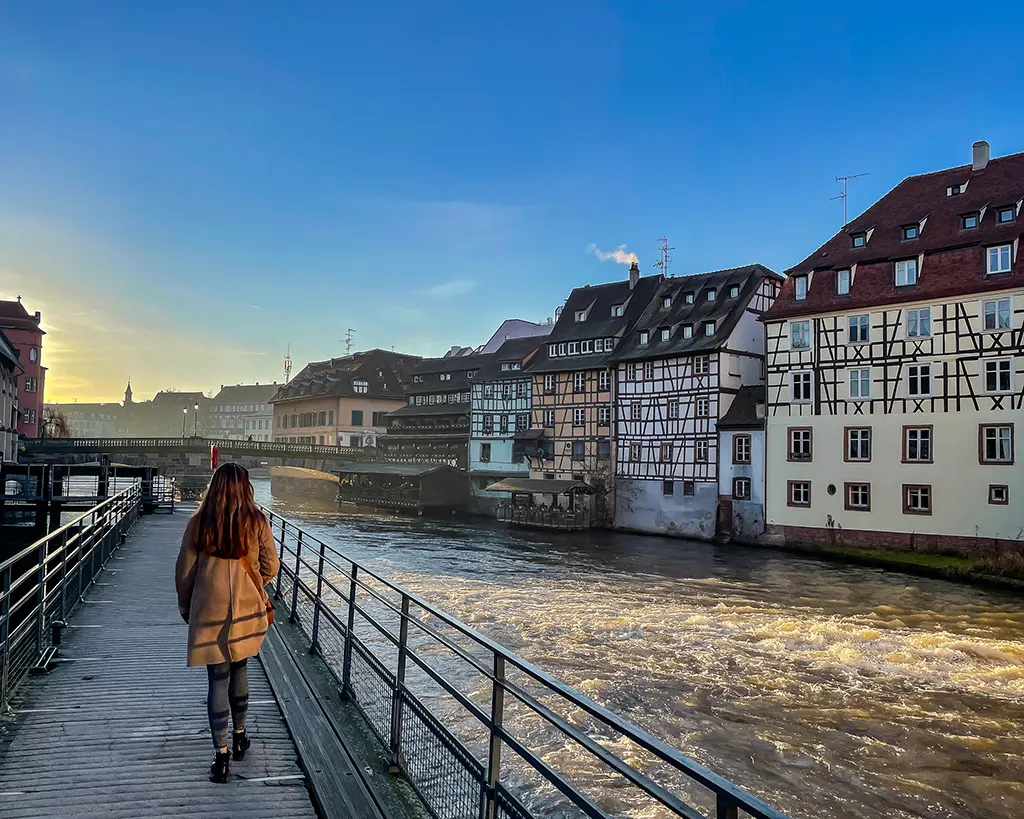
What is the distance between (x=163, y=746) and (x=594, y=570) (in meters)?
21.8

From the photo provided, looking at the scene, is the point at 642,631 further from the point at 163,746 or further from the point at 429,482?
the point at 429,482

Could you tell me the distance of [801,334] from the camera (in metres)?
32.5

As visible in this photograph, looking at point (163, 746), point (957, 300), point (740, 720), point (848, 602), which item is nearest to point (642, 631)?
point (740, 720)

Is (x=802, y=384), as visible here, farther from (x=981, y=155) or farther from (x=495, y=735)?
(x=495, y=735)

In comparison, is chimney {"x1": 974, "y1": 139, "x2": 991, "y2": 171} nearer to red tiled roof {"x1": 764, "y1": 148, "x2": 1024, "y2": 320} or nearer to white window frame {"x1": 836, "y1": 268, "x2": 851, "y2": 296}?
red tiled roof {"x1": 764, "y1": 148, "x2": 1024, "y2": 320}

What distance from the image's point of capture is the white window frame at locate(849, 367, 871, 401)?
30250mm

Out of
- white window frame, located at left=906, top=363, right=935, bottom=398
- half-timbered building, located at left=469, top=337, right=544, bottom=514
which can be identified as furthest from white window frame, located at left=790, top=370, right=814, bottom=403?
half-timbered building, located at left=469, top=337, right=544, bottom=514

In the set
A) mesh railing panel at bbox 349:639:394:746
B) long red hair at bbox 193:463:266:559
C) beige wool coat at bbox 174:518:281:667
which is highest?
long red hair at bbox 193:463:266:559

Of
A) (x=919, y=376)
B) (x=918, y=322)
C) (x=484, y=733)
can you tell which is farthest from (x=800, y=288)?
(x=484, y=733)

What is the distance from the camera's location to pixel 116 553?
14.1m

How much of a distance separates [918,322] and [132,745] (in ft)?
98.9

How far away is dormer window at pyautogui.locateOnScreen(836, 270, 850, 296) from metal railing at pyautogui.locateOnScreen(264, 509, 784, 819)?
2333 cm

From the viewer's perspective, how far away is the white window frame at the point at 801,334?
3225cm

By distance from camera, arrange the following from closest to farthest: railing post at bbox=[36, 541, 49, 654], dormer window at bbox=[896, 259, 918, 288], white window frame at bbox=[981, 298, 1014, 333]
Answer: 1. railing post at bbox=[36, 541, 49, 654]
2. white window frame at bbox=[981, 298, 1014, 333]
3. dormer window at bbox=[896, 259, 918, 288]
